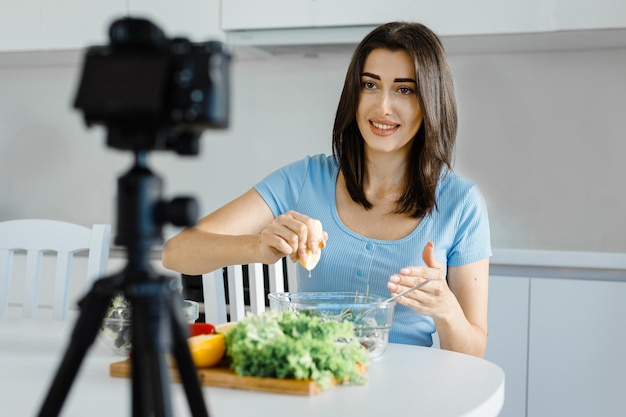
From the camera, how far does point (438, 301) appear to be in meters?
1.37

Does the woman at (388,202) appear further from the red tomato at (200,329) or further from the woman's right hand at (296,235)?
the red tomato at (200,329)

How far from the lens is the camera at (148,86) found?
22.9 inches

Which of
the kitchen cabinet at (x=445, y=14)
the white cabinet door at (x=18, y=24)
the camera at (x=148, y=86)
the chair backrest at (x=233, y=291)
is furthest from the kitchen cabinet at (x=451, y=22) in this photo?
the camera at (x=148, y=86)

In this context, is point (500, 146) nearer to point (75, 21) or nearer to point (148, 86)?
point (75, 21)

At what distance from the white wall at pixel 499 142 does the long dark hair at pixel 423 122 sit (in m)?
1.17

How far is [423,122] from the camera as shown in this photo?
5.79 ft

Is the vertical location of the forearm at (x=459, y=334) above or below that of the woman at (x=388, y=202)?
below

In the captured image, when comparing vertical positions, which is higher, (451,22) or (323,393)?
(451,22)

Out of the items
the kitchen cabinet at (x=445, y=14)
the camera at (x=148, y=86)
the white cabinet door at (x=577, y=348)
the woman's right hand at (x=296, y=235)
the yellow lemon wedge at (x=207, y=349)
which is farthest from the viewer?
the kitchen cabinet at (x=445, y=14)

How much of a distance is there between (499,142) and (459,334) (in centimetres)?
157

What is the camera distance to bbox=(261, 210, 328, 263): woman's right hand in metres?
1.36

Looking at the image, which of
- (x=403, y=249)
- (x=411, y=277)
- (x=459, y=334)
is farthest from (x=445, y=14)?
(x=411, y=277)

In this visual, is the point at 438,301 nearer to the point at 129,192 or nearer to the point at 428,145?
the point at 428,145

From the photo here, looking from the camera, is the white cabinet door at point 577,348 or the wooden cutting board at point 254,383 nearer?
the wooden cutting board at point 254,383
